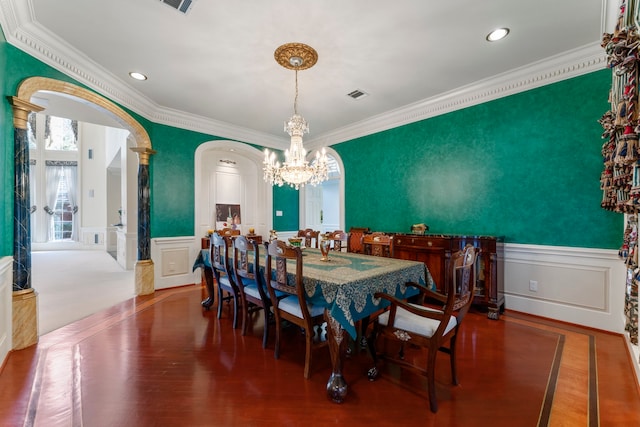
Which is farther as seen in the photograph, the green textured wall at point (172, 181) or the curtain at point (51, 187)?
the curtain at point (51, 187)

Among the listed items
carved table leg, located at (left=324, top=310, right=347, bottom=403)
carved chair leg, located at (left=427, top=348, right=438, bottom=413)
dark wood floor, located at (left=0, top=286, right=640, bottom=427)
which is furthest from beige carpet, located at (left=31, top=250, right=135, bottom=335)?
carved chair leg, located at (left=427, top=348, right=438, bottom=413)

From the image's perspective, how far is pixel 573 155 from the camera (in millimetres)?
3014

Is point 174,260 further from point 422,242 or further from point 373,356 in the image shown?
point 422,242

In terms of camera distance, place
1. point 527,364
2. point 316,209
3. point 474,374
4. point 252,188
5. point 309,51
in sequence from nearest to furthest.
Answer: point 474,374 < point 527,364 < point 309,51 < point 252,188 < point 316,209

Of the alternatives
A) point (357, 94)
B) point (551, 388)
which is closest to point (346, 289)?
point (551, 388)

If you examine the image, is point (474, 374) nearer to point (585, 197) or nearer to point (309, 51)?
point (585, 197)

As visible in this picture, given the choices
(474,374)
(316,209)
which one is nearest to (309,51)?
(474,374)

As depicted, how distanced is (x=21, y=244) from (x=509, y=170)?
17.7 feet

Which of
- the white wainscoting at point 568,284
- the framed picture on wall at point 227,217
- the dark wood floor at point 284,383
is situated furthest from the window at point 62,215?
the white wainscoting at point 568,284

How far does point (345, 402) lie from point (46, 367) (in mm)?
2431

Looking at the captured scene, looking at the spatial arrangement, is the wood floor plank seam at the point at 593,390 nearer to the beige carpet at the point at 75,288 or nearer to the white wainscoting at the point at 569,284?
the white wainscoting at the point at 569,284

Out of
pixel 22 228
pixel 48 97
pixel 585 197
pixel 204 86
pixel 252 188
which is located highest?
pixel 204 86

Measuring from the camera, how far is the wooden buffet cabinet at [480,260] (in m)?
3.22

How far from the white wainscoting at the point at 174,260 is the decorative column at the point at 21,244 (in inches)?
72.7
